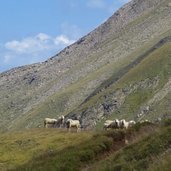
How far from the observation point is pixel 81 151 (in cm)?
3516

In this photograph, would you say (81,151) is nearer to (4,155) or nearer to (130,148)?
(130,148)

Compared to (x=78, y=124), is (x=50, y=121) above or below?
above

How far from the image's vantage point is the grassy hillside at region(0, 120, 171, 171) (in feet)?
84.3

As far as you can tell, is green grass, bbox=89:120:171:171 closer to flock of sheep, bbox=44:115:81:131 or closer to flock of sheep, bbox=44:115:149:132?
flock of sheep, bbox=44:115:149:132

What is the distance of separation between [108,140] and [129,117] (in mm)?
158564

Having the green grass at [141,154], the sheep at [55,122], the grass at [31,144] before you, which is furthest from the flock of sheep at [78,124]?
the green grass at [141,154]

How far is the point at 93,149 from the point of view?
3581 centimetres

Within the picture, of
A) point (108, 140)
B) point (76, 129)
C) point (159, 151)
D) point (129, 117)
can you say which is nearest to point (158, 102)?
point (129, 117)

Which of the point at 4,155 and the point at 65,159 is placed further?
the point at 4,155

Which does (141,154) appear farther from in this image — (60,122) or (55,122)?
(55,122)

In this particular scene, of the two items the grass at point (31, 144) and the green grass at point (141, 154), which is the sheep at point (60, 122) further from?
the green grass at point (141, 154)

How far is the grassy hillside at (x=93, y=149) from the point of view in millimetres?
25688

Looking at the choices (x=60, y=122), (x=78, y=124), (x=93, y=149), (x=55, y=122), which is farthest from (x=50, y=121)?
(x=93, y=149)

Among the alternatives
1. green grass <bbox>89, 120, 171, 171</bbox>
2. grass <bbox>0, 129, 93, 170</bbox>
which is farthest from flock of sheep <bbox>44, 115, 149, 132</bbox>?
green grass <bbox>89, 120, 171, 171</bbox>
